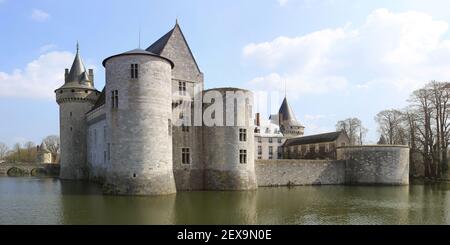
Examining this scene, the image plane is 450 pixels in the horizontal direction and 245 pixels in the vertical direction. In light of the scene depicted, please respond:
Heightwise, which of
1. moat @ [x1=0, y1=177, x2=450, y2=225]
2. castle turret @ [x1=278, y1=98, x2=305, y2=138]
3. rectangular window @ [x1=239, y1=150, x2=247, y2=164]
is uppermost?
castle turret @ [x1=278, y1=98, x2=305, y2=138]

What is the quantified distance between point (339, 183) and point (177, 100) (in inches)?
526

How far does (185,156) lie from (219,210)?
8699 mm

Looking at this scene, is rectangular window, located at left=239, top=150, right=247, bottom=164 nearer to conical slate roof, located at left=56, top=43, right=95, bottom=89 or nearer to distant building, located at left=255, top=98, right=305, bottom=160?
conical slate roof, located at left=56, top=43, right=95, bottom=89

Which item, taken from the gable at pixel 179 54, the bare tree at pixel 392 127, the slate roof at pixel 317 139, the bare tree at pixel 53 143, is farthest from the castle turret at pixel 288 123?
the bare tree at pixel 53 143

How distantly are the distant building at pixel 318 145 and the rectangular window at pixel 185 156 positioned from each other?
1729 cm

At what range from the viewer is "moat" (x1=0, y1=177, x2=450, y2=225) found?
1228 centimetres

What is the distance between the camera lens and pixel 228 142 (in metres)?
22.4

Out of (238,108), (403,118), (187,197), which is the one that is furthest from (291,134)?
(187,197)

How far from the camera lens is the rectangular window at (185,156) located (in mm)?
22688

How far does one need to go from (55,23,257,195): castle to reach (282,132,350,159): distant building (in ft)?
49.4

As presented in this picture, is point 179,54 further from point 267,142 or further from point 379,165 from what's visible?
point 267,142

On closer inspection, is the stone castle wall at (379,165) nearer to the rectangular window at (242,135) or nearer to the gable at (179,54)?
the rectangular window at (242,135)

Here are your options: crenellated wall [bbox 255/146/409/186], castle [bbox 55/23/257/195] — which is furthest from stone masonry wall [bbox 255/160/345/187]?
castle [bbox 55/23/257/195]
